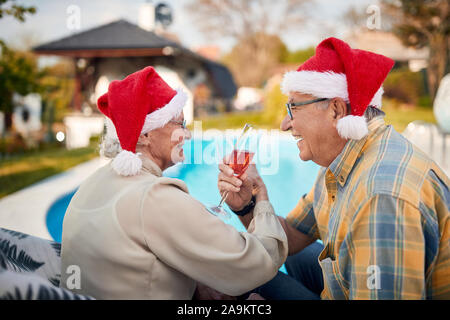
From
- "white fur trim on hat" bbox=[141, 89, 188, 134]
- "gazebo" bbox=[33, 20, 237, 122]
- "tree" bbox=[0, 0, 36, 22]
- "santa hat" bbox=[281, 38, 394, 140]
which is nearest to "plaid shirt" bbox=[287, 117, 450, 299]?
"santa hat" bbox=[281, 38, 394, 140]

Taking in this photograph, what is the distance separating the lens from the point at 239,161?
2004 mm

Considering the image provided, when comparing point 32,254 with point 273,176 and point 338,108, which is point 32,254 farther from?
point 273,176

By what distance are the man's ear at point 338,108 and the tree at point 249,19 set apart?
31.5 metres

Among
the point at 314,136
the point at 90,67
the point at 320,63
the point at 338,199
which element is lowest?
the point at 338,199

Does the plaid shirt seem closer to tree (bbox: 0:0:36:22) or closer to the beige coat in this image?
the beige coat

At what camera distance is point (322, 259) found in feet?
6.08

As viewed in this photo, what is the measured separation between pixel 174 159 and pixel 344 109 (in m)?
0.89

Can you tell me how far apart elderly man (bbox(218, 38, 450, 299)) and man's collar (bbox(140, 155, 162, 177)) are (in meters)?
0.34

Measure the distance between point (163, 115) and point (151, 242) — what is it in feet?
2.46

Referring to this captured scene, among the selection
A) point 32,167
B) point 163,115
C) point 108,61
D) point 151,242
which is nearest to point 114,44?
point 108,61

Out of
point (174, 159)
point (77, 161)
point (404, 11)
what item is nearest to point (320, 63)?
point (174, 159)

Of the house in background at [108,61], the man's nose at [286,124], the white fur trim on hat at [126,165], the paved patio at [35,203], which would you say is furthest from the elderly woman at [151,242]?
the house in background at [108,61]

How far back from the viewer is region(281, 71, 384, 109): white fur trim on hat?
1.78 metres
